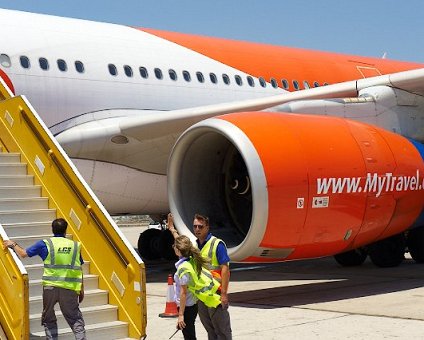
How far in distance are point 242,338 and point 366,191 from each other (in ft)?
9.69

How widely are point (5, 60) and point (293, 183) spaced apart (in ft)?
14.0

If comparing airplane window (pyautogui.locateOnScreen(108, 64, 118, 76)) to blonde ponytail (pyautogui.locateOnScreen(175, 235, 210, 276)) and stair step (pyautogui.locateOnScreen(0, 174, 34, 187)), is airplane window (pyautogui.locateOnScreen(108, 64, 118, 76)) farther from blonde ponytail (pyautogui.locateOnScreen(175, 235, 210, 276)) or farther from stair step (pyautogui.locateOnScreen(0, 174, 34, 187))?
blonde ponytail (pyautogui.locateOnScreen(175, 235, 210, 276))

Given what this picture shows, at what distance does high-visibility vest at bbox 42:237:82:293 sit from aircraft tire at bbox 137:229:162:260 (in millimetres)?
8377

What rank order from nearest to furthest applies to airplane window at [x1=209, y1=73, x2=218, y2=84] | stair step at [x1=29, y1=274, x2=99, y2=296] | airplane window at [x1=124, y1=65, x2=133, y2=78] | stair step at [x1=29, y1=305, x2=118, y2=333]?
stair step at [x1=29, y1=305, x2=118, y2=333]
stair step at [x1=29, y1=274, x2=99, y2=296]
airplane window at [x1=124, y1=65, x2=133, y2=78]
airplane window at [x1=209, y1=73, x2=218, y2=84]

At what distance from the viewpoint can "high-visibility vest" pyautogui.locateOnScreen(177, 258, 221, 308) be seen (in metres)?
5.35

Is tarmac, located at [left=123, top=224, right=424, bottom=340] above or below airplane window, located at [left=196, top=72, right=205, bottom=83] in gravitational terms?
below

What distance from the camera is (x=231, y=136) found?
8242 mm

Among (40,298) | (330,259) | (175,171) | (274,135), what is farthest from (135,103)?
(40,298)

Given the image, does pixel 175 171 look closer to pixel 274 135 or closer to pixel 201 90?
pixel 274 135

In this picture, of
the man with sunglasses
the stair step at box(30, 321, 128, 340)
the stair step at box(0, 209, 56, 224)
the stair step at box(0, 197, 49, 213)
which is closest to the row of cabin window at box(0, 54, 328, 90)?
the stair step at box(0, 197, 49, 213)

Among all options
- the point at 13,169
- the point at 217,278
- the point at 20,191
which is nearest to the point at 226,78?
the point at 13,169

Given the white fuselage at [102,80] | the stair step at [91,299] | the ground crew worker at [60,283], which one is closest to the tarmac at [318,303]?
the stair step at [91,299]

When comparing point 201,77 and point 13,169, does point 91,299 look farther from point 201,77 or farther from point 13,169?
point 201,77

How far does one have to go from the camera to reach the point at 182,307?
543 cm
